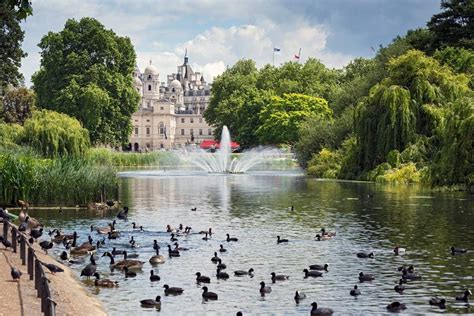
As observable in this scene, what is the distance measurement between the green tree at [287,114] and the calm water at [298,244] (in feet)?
196

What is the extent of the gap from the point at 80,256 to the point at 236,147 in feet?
327

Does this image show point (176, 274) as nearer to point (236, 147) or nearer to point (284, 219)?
point (284, 219)

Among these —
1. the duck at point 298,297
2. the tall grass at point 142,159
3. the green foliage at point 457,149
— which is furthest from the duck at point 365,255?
the tall grass at point 142,159

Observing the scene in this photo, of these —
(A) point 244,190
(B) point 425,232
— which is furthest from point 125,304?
(A) point 244,190

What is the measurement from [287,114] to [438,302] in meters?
94.2

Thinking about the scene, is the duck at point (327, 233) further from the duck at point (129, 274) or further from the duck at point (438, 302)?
the duck at point (438, 302)

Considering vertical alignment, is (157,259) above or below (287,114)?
below

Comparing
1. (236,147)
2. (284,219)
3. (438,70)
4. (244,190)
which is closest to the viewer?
(284,219)

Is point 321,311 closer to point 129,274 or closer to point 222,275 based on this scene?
point 222,275

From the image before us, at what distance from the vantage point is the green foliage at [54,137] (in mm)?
59219

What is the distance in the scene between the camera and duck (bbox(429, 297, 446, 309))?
18.2 meters

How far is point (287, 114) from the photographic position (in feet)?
367

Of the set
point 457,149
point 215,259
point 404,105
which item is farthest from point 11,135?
point 215,259

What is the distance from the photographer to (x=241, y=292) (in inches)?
792
